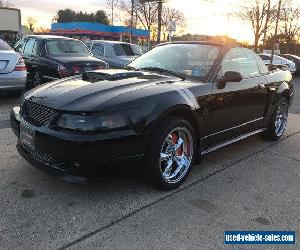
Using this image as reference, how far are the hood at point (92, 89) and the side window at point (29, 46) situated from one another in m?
6.61

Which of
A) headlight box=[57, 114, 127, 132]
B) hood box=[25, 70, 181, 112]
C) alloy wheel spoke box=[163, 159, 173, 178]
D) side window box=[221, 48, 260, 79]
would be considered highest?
side window box=[221, 48, 260, 79]

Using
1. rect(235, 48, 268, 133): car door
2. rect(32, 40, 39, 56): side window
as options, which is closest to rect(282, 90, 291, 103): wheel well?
rect(235, 48, 268, 133): car door

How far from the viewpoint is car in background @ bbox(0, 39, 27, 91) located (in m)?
7.77

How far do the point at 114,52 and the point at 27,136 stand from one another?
9498mm

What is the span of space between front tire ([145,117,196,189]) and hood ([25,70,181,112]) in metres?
0.47

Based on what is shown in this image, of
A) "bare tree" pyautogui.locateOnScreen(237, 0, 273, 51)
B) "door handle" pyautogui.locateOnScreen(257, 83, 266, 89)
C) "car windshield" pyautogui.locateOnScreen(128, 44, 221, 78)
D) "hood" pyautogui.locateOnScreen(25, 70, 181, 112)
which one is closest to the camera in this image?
"hood" pyautogui.locateOnScreen(25, 70, 181, 112)

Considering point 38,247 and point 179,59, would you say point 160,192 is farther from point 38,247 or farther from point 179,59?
point 179,59

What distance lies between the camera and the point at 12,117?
422cm

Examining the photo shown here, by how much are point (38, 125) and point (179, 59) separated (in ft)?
6.87

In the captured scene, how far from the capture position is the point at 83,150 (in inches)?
129

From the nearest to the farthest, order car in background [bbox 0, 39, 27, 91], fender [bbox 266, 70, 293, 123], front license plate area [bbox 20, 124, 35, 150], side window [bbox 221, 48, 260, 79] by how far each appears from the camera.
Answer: front license plate area [bbox 20, 124, 35, 150] → side window [bbox 221, 48, 260, 79] → fender [bbox 266, 70, 293, 123] → car in background [bbox 0, 39, 27, 91]

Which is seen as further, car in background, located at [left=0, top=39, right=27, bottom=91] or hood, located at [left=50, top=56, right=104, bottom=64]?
hood, located at [left=50, top=56, right=104, bottom=64]

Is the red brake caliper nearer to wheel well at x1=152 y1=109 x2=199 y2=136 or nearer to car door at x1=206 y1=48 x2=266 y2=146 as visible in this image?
wheel well at x1=152 y1=109 x2=199 y2=136

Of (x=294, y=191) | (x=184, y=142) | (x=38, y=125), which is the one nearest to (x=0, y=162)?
(x=38, y=125)
